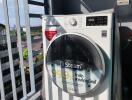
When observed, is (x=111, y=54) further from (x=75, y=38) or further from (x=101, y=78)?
(x=75, y=38)

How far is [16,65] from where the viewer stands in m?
1.84

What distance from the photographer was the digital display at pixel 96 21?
154 cm

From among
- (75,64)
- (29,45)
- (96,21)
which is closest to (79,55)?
(75,64)

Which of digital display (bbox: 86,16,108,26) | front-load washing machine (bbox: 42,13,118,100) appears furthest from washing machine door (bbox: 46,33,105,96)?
digital display (bbox: 86,16,108,26)

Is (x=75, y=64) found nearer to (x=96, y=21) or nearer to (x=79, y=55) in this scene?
(x=79, y=55)

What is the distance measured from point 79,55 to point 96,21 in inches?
11.6

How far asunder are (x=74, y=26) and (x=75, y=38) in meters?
0.11

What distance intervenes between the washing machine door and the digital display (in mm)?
124

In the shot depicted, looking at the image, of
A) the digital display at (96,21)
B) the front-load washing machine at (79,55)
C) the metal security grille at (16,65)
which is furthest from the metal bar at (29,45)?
the digital display at (96,21)

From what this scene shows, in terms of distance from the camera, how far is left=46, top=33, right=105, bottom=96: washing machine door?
155cm

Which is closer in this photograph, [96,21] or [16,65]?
[96,21]

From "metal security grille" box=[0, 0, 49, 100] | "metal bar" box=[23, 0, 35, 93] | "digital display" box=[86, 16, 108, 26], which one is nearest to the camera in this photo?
"digital display" box=[86, 16, 108, 26]

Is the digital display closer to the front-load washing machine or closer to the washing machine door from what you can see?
the front-load washing machine

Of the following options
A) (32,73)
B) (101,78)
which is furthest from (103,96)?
(32,73)
